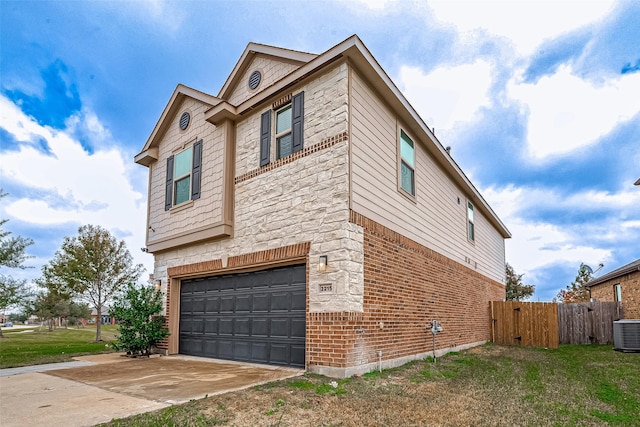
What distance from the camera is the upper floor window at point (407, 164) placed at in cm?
989

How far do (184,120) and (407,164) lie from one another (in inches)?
238

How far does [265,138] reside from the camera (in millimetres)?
9070

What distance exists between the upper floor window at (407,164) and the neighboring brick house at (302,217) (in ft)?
0.19

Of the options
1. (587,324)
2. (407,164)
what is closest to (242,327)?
(407,164)

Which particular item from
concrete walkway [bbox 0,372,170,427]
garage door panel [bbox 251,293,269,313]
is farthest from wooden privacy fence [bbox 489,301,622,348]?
concrete walkway [bbox 0,372,170,427]

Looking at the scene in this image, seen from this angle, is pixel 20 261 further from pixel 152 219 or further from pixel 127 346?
pixel 127 346

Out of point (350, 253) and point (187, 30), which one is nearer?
point (350, 253)

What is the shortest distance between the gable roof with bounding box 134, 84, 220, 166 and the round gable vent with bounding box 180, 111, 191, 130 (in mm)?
409

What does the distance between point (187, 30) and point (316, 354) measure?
9455 mm

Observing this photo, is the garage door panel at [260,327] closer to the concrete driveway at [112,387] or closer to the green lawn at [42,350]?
the concrete driveway at [112,387]

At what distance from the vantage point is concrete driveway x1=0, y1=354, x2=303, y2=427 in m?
4.65

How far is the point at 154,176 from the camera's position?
12180 mm

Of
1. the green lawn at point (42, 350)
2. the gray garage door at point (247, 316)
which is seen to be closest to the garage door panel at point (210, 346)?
the gray garage door at point (247, 316)

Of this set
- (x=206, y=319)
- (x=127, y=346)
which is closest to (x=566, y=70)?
(x=206, y=319)
